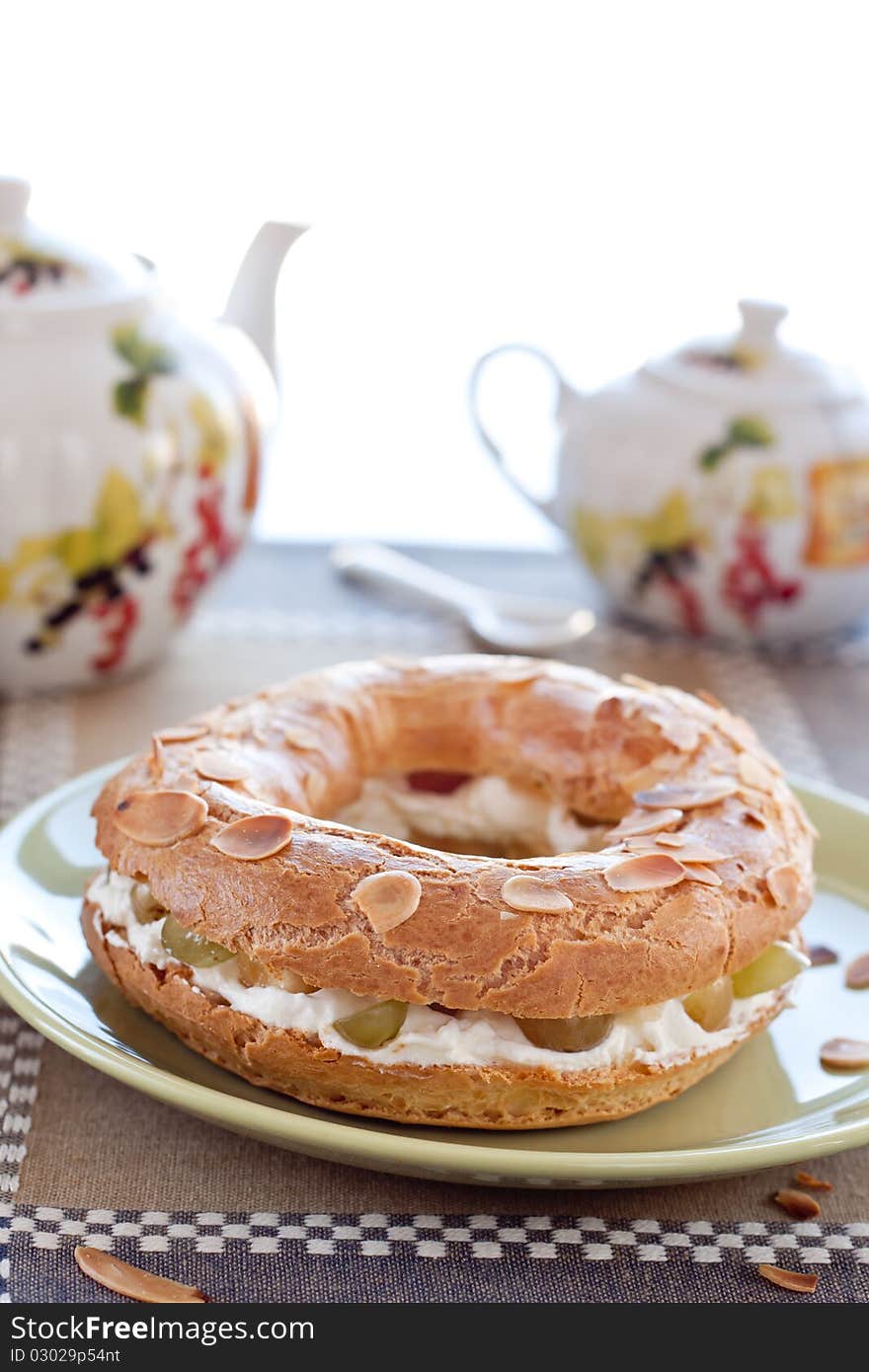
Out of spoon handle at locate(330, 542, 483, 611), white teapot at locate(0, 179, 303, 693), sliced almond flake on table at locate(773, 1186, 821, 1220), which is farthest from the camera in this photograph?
spoon handle at locate(330, 542, 483, 611)

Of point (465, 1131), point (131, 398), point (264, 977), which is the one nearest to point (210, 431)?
point (131, 398)

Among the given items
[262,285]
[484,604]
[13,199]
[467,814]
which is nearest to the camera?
[467,814]

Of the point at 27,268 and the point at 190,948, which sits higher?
the point at 27,268

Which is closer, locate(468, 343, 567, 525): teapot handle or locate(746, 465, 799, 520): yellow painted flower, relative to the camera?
locate(746, 465, 799, 520): yellow painted flower

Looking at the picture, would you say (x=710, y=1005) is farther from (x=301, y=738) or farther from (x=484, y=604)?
(x=484, y=604)

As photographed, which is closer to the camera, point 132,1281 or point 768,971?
point 132,1281

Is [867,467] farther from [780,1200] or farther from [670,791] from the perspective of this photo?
[780,1200]

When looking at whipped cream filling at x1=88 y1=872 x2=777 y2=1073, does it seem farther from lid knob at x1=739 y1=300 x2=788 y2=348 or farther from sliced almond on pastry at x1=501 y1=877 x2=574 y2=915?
lid knob at x1=739 y1=300 x2=788 y2=348

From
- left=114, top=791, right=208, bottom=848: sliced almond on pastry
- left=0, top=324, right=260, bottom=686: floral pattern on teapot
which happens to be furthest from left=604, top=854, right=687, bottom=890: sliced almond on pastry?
left=0, top=324, right=260, bottom=686: floral pattern on teapot
